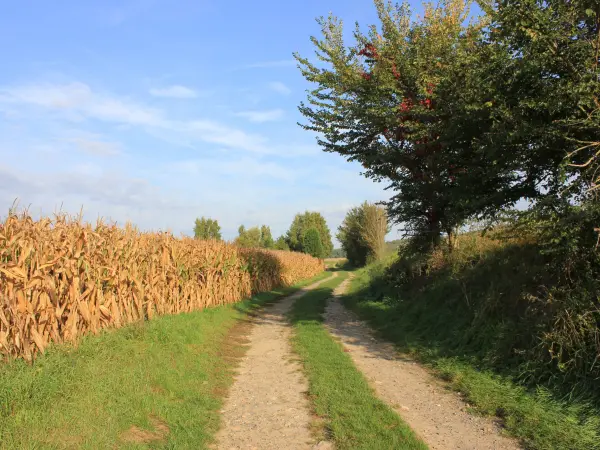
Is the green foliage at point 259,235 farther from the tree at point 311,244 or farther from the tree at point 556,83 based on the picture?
the tree at point 556,83

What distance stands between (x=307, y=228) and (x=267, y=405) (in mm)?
79143

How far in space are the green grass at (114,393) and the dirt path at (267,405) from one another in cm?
28

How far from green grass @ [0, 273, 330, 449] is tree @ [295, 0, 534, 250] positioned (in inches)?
253

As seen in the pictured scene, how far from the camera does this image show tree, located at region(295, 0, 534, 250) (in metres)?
8.77

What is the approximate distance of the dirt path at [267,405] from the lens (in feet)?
17.2

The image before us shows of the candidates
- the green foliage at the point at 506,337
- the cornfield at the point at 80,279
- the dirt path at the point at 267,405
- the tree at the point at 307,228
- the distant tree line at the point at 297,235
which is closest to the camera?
the dirt path at the point at 267,405

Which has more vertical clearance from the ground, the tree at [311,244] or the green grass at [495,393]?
the tree at [311,244]

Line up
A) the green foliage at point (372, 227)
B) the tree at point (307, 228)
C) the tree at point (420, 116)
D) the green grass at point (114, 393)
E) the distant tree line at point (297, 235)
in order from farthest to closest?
1. the tree at point (307, 228)
2. the distant tree line at point (297, 235)
3. the green foliage at point (372, 227)
4. the tree at point (420, 116)
5. the green grass at point (114, 393)

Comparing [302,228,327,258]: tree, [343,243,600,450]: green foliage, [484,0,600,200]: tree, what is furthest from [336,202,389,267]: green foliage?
[484,0,600,200]: tree

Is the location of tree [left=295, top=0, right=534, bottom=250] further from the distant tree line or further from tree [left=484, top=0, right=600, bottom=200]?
the distant tree line

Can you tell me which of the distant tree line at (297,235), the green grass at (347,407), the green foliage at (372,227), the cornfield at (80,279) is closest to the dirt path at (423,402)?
the green grass at (347,407)

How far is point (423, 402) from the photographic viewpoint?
638 cm

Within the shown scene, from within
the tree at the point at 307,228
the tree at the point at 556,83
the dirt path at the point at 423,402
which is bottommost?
the dirt path at the point at 423,402

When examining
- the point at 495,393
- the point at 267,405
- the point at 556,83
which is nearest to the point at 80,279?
the point at 267,405
